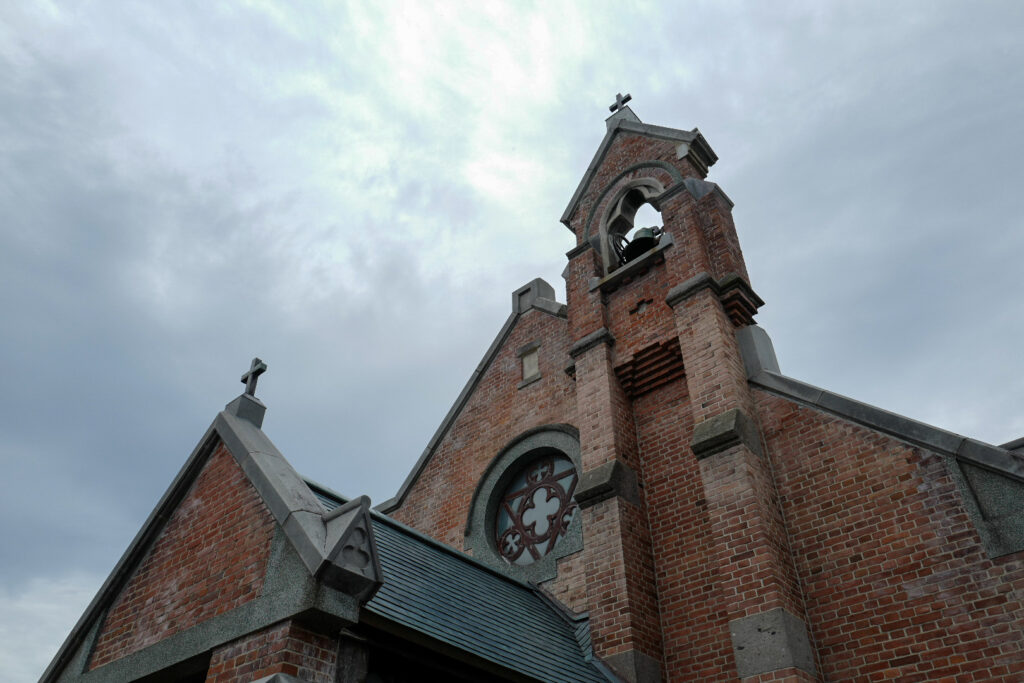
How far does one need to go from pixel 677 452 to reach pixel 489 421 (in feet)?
14.5

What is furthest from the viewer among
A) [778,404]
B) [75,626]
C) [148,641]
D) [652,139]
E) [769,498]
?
[652,139]

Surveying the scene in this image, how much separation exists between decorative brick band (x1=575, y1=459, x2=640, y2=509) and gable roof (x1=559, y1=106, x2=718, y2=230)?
5783mm

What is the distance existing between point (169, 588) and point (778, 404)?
745 centimetres

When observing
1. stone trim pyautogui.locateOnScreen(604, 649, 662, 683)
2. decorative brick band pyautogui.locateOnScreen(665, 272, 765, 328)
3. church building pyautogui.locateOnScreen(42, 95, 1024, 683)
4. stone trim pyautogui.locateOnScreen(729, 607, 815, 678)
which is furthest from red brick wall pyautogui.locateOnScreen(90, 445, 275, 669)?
decorative brick band pyautogui.locateOnScreen(665, 272, 765, 328)

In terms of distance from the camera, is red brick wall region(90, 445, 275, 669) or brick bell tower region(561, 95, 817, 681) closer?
red brick wall region(90, 445, 275, 669)

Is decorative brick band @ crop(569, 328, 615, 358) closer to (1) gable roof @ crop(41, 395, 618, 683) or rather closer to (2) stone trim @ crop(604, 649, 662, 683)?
(1) gable roof @ crop(41, 395, 618, 683)

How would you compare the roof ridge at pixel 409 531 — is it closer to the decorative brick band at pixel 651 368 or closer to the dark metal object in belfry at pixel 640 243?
the decorative brick band at pixel 651 368

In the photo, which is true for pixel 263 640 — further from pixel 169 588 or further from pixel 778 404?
pixel 778 404

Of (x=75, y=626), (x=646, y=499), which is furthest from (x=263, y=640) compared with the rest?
(x=646, y=499)

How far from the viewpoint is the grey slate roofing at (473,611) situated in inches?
253

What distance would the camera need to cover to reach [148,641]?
7035 mm

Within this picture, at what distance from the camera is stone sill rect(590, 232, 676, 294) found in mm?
11516

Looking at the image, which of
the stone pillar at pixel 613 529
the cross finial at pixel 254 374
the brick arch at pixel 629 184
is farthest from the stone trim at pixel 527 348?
the cross finial at pixel 254 374

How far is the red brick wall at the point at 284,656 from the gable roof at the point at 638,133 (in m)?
10.0
